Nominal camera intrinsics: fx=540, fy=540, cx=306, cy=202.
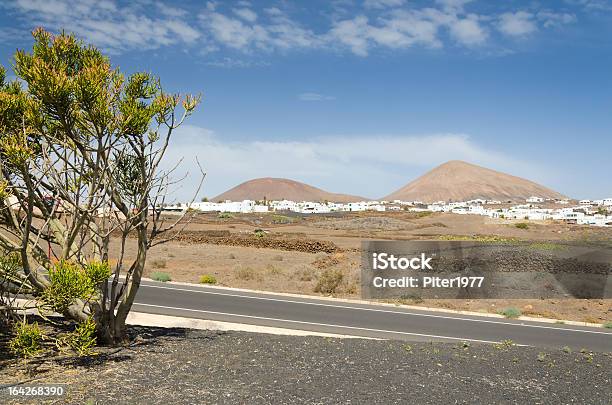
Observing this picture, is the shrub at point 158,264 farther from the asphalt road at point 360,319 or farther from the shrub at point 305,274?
the asphalt road at point 360,319

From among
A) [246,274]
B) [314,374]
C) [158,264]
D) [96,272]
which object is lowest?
[246,274]

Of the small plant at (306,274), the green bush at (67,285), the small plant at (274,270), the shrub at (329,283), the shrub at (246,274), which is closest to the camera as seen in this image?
the green bush at (67,285)

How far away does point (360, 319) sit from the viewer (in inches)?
688

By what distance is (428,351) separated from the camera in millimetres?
9625

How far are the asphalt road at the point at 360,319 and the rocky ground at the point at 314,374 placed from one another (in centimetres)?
533

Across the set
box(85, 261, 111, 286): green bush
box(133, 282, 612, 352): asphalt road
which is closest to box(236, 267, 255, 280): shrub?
box(133, 282, 612, 352): asphalt road

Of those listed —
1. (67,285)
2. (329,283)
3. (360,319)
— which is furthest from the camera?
(329,283)

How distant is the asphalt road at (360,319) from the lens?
15320 mm

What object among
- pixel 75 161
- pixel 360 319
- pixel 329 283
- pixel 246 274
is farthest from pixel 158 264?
pixel 75 161

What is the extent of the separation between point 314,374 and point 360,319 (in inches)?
395

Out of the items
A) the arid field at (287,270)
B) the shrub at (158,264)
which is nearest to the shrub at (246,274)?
the arid field at (287,270)

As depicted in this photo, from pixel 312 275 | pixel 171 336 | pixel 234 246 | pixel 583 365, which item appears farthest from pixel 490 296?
pixel 234 246

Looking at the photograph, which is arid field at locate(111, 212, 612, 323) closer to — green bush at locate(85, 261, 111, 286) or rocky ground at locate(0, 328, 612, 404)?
rocky ground at locate(0, 328, 612, 404)

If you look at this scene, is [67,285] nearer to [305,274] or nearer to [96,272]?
[96,272]
